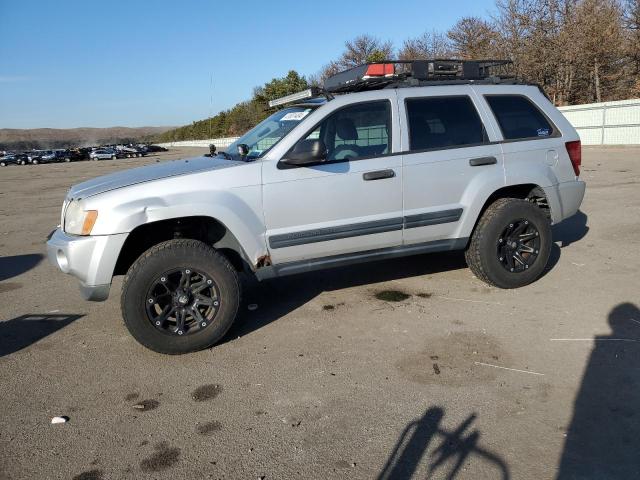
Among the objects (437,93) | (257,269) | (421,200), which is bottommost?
(257,269)

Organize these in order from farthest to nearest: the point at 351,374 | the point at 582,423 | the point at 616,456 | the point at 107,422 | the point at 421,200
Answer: the point at 421,200 → the point at 351,374 → the point at 107,422 → the point at 582,423 → the point at 616,456

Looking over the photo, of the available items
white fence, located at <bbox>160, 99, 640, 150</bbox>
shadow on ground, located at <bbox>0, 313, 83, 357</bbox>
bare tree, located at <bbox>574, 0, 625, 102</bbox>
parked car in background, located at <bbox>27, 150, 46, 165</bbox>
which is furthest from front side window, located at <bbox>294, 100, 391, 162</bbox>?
parked car in background, located at <bbox>27, 150, 46, 165</bbox>

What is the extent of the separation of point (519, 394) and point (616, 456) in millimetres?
691

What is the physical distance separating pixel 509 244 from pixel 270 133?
101 inches

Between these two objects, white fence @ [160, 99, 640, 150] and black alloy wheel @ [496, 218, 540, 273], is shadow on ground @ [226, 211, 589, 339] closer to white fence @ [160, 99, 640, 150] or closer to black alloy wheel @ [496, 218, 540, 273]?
black alloy wheel @ [496, 218, 540, 273]

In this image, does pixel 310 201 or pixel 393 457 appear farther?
pixel 310 201

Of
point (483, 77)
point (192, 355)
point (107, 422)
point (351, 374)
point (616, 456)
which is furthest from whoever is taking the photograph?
point (483, 77)

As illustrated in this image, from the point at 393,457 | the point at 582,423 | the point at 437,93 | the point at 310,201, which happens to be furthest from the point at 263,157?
the point at 582,423

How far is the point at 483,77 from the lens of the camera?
5348 mm

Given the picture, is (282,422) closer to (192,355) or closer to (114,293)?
(192,355)

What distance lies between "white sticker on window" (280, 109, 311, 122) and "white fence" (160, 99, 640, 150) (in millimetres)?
17246

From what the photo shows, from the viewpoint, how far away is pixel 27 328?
474 cm

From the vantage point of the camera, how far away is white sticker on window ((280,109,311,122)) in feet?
14.6

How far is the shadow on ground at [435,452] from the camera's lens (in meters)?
2.54
